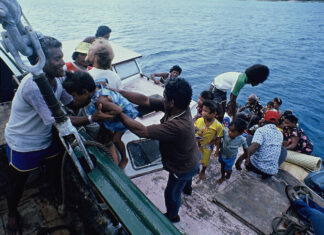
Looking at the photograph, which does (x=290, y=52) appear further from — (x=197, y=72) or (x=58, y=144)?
(x=58, y=144)

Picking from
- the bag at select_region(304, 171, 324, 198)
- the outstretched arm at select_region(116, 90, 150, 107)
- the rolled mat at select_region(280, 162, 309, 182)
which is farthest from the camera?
the rolled mat at select_region(280, 162, 309, 182)

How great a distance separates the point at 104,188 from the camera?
1.72m

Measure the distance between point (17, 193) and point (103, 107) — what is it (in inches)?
51.4

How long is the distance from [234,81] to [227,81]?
0.19 metres

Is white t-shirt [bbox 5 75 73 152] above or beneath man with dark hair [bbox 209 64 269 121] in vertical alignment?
above

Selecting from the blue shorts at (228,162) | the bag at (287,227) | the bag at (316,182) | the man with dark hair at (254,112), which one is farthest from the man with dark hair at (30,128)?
the man with dark hair at (254,112)

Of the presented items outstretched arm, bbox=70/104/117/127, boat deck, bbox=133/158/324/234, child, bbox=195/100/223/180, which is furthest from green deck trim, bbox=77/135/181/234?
child, bbox=195/100/223/180

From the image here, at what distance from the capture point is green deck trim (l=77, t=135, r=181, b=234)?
1533 millimetres

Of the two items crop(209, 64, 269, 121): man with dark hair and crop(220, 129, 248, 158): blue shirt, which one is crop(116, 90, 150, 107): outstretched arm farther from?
crop(209, 64, 269, 121): man with dark hair

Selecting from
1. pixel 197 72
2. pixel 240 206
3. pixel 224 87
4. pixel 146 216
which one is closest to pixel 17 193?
pixel 146 216

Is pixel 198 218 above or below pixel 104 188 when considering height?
below

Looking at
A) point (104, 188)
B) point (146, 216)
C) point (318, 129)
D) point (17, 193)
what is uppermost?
point (104, 188)

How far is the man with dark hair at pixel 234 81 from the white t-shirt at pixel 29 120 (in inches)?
135

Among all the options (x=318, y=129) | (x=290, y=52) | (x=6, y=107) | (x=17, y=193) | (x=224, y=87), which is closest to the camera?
(x=17, y=193)
